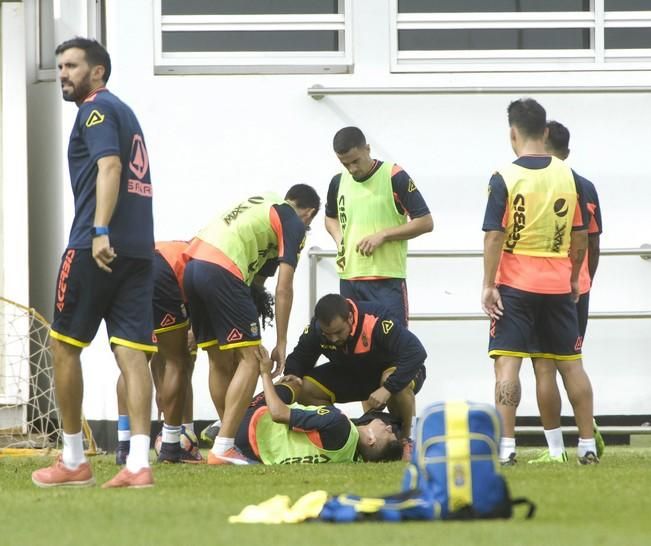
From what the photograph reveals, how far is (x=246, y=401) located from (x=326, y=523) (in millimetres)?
3234

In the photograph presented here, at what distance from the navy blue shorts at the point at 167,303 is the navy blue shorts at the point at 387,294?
137cm

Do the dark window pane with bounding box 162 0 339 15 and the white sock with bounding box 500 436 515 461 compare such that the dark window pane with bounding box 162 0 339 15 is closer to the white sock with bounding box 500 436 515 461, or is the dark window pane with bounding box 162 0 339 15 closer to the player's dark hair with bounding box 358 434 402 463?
the player's dark hair with bounding box 358 434 402 463

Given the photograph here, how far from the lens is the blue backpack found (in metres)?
4.62

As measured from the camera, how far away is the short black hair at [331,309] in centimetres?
830

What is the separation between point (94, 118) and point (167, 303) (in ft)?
7.48

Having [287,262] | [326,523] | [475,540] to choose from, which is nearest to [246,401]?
[287,262]

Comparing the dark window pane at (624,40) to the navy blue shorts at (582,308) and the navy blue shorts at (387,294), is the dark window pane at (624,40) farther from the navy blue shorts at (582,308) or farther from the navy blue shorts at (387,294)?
the navy blue shorts at (582,308)

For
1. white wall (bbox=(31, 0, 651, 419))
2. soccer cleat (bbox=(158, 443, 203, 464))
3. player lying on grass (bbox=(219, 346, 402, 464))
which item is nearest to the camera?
soccer cleat (bbox=(158, 443, 203, 464))

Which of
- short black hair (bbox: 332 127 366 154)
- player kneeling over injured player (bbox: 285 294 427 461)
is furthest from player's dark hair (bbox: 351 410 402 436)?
short black hair (bbox: 332 127 366 154)

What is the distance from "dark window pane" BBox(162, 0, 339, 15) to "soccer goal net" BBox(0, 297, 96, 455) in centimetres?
255

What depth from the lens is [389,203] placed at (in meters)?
9.16

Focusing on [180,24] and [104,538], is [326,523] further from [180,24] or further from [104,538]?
[180,24]

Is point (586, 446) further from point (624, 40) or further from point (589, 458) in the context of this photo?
point (624, 40)

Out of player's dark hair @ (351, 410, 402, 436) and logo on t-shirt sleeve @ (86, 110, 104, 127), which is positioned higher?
logo on t-shirt sleeve @ (86, 110, 104, 127)
